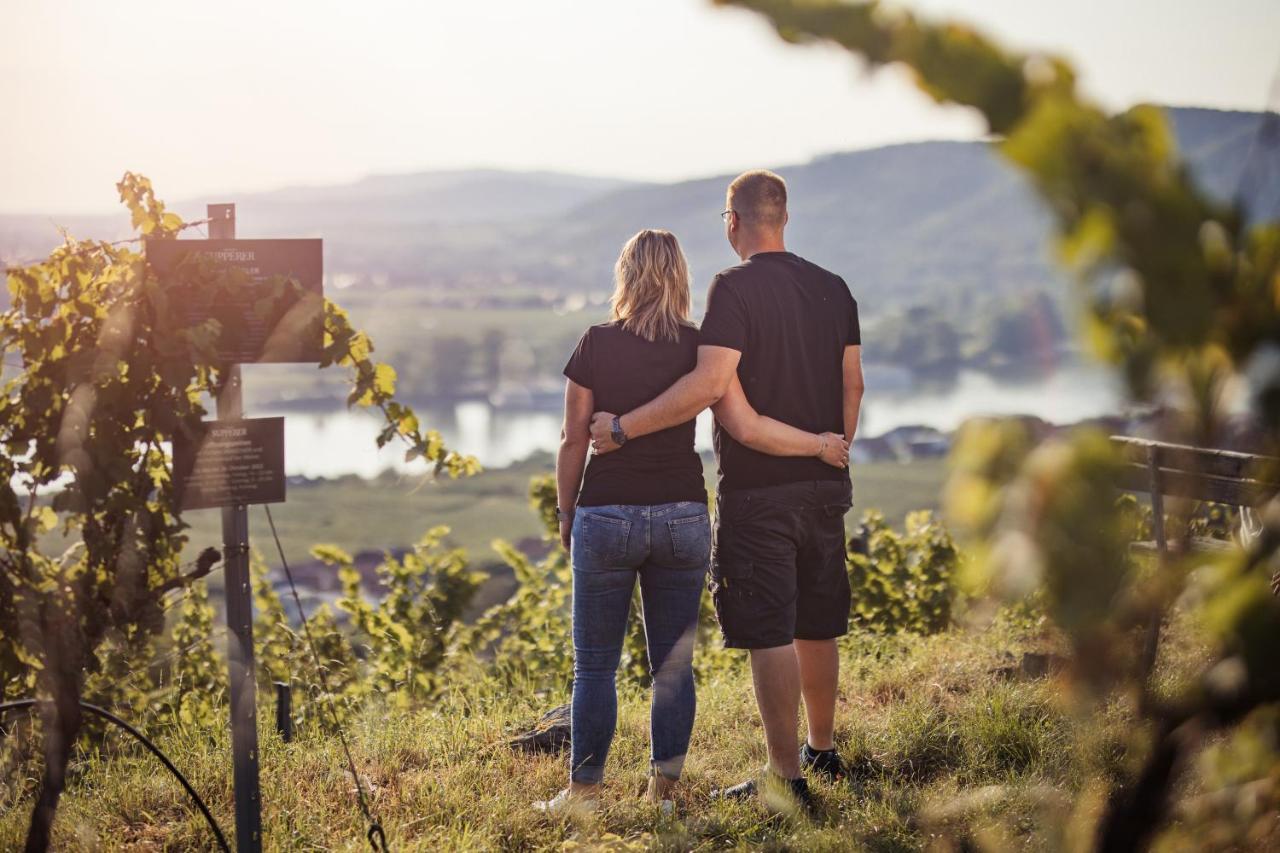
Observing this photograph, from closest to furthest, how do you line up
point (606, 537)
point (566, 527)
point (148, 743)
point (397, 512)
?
point (148, 743), point (606, 537), point (566, 527), point (397, 512)

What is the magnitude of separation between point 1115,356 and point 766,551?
8.80 ft

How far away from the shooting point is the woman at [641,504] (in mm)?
3734

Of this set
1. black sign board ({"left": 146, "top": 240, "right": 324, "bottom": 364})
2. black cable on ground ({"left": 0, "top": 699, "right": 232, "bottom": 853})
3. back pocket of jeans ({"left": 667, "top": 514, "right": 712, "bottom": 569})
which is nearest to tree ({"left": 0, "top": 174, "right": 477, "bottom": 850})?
black sign board ({"left": 146, "top": 240, "right": 324, "bottom": 364})

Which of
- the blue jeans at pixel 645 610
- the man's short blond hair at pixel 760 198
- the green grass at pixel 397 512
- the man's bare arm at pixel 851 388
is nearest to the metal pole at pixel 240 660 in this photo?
the blue jeans at pixel 645 610

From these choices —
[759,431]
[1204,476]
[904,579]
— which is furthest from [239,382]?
[904,579]

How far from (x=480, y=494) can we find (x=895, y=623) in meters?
42.5

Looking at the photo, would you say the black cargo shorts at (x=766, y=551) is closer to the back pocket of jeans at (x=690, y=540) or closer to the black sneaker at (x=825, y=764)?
the back pocket of jeans at (x=690, y=540)

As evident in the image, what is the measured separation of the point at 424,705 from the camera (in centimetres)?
629

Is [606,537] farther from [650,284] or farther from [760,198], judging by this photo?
[760,198]

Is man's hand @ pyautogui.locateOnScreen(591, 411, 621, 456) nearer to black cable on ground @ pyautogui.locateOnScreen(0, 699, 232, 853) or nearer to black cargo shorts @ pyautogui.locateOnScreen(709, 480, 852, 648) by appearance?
black cargo shorts @ pyautogui.locateOnScreen(709, 480, 852, 648)

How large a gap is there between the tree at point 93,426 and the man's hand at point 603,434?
105cm

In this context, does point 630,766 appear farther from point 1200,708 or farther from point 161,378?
point 1200,708

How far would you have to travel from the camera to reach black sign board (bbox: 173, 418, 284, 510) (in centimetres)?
319

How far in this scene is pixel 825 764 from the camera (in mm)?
4238
